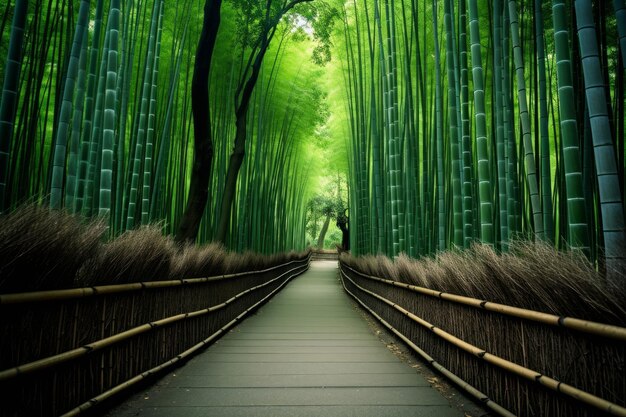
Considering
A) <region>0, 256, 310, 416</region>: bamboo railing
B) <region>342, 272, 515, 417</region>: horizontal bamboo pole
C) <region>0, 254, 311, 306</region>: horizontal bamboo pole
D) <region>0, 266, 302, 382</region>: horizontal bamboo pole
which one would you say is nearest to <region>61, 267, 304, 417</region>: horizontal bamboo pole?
<region>0, 256, 310, 416</region>: bamboo railing

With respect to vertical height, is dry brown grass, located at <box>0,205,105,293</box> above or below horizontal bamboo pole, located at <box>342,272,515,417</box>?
above

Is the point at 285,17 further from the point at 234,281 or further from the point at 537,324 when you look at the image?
the point at 537,324

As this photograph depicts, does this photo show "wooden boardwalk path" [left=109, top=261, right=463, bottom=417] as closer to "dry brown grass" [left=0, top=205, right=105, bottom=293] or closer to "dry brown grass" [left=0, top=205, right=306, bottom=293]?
"dry brown grass" [left=0, top=205, right=306, bottom=293]

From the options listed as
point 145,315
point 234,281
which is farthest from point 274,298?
point 145,315

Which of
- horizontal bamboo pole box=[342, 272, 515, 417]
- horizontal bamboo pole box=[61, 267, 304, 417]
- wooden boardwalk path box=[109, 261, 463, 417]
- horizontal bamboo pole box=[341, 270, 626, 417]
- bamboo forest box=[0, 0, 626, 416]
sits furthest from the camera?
wooden boardwalk path box=[109, 261, 463, 417]

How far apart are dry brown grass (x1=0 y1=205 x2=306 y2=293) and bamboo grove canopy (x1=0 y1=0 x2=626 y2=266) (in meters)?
0.42

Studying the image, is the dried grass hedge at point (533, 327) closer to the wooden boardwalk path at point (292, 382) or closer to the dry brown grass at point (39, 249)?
the wooden boardwalk path at point (292, 382)

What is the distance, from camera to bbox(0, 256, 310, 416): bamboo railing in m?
1.29

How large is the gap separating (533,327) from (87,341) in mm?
1742

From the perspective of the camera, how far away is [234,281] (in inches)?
181

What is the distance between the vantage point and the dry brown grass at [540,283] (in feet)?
3.94

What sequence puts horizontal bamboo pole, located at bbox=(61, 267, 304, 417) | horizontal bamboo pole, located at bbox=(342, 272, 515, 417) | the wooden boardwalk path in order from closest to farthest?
1. horizontal bamboo pole, located at bbox=(61, 267, 304, 417)
2. horizontal bamboo pole, located at bbox=(342, 272, 515, 417)
3. the wooden boardwalk path

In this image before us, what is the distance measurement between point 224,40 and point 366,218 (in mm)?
3933

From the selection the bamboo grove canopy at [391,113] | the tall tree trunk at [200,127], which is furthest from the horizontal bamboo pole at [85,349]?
the tall tree trunk at [200,127]
